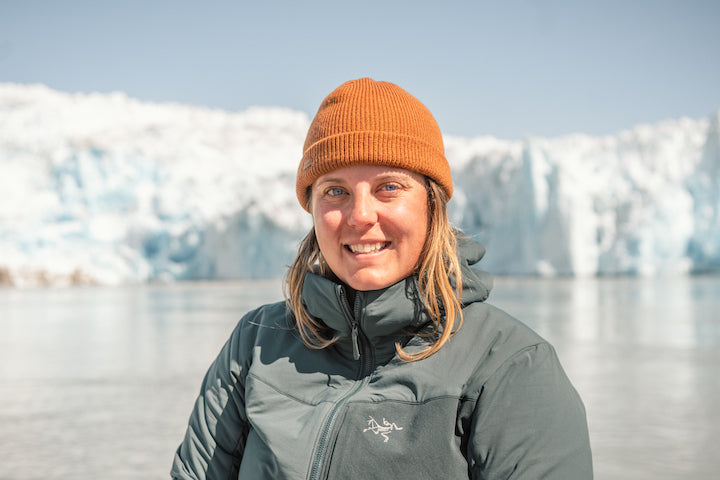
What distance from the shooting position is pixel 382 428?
1.03 meters

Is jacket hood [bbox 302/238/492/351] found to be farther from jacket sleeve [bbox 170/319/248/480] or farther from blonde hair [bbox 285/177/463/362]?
jacket sleeve [bbox 170/319/248/480]

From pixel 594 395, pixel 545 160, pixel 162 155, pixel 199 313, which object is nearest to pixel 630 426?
pixel 594 395

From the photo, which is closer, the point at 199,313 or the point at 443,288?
the point at 443,288

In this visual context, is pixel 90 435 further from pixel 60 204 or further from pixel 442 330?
pixel 60 204

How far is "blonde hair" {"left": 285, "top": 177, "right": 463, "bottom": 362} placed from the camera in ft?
3.46

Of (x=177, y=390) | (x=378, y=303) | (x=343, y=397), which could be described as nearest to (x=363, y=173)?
(x=378, y=303)

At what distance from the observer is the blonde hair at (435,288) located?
106 cm

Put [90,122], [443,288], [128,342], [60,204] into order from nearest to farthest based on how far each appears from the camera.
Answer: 1. [443,288]
2. [128,342]
3. [60,204]
4. [90,122]

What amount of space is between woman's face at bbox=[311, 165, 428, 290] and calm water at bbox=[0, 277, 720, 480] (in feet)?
10.3

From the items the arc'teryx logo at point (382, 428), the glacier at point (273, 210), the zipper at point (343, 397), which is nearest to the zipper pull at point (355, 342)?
the zipper at point (343, 397)

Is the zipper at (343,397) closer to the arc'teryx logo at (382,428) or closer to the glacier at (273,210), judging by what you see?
the arc'teryx logo at (382,428)

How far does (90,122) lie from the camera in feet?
240

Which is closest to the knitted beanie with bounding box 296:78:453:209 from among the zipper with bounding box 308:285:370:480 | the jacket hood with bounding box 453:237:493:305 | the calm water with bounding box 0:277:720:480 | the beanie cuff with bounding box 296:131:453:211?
the beanie cuff with bounding box 296:131:453:211

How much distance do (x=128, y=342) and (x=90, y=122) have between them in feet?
230
